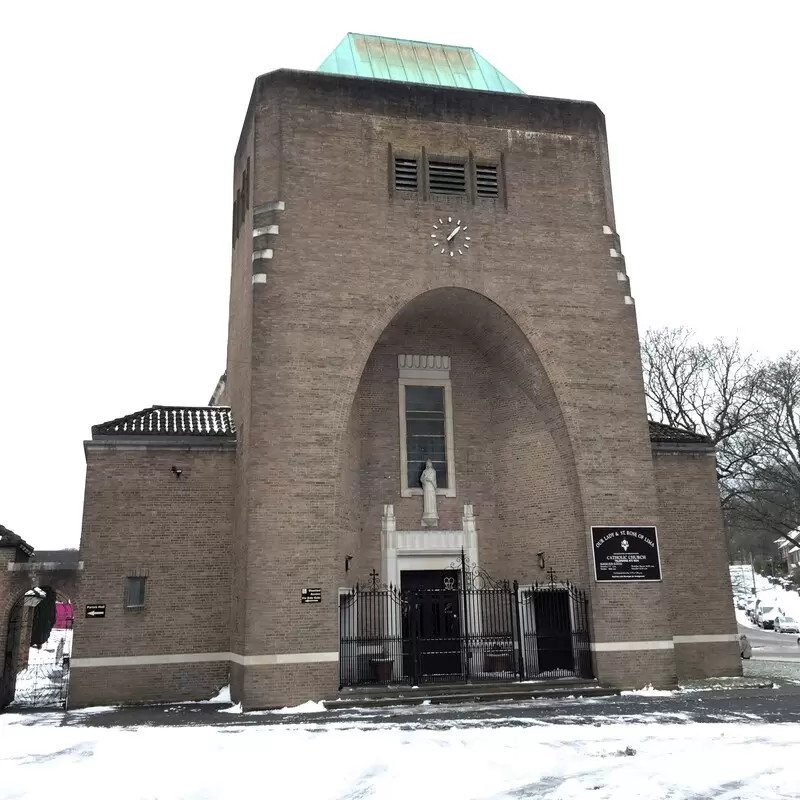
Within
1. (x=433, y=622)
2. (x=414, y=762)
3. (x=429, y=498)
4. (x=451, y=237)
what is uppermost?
(x=451, y=237)

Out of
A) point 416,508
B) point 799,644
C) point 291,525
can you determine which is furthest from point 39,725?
point 799,644

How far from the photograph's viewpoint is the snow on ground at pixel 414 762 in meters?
9.17

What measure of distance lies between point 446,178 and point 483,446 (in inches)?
289

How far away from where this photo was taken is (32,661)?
31.3 m

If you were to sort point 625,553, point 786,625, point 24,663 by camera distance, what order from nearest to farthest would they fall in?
1. point 625,553
2. point 24,663
3. point 786,625

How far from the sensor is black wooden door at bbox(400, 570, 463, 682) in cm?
1791

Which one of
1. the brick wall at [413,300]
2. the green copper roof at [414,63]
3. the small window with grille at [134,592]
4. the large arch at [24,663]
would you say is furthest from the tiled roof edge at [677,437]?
the large arch at [24,663]

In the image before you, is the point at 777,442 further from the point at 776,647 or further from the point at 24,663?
the point at 24,663

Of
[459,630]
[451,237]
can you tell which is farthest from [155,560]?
[451,237]

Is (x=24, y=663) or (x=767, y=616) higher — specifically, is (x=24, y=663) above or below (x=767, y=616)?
below

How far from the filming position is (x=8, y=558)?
17297mm

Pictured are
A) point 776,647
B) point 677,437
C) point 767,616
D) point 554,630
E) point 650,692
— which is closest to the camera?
point 650,692

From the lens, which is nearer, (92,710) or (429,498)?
(92,710)

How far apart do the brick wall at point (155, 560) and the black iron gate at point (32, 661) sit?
181 centimetres
